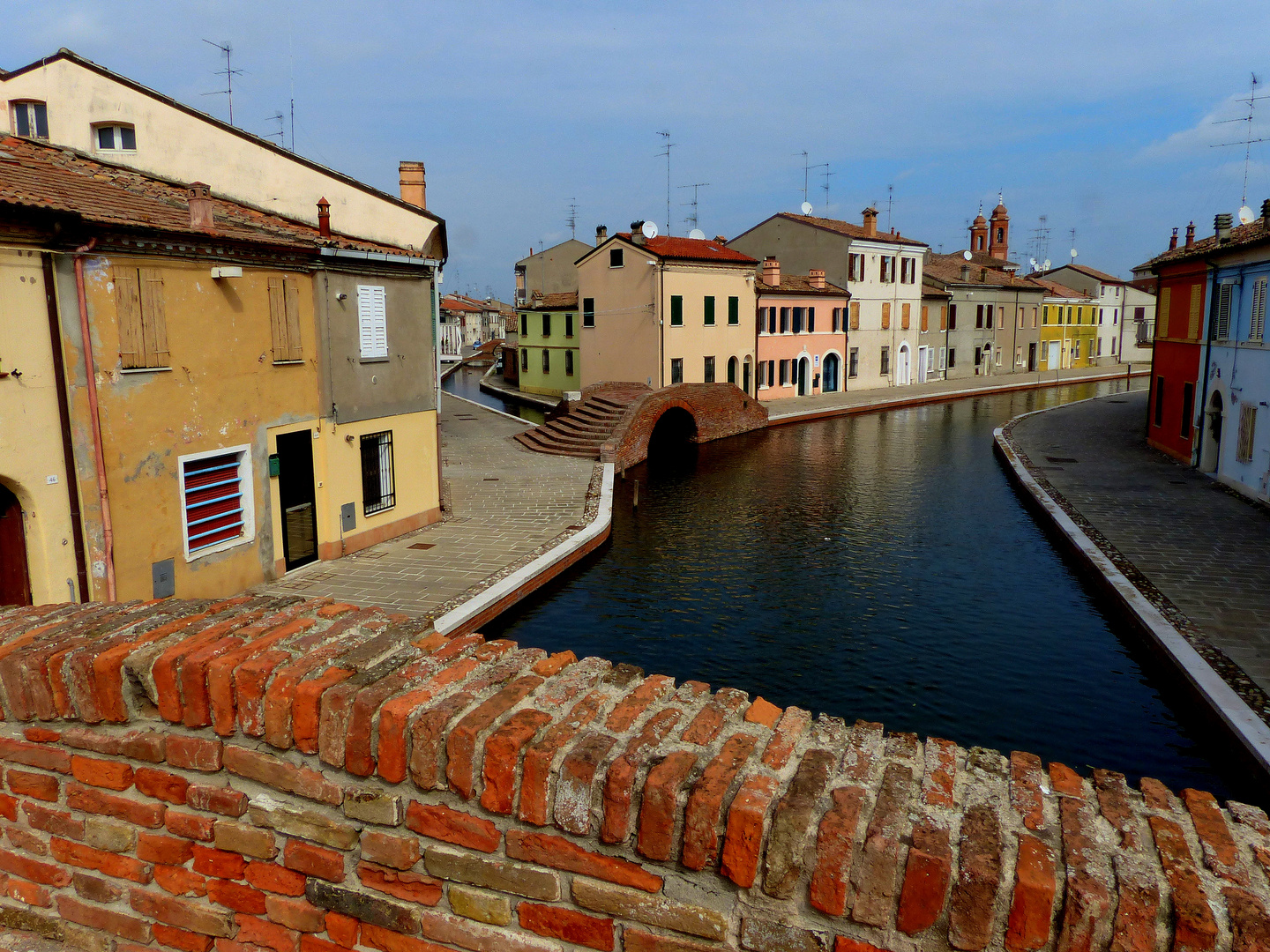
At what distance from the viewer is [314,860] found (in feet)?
10.4

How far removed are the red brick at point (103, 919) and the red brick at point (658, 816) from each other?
2.10 m

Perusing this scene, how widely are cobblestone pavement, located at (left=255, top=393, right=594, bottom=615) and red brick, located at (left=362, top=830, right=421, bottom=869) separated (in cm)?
1109

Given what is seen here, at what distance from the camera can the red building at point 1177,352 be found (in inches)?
1108

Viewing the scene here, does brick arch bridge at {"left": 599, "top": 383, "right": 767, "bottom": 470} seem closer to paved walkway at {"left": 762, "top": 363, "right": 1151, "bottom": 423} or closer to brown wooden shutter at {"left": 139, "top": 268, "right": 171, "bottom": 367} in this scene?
paved walkway at {"left": 762, "top": 363, "right": 1151, "bottom": 423}

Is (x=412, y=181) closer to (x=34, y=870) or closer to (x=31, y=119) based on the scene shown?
(x=31, y=119)

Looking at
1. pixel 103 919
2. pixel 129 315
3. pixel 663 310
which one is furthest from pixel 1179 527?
pixel 663 310

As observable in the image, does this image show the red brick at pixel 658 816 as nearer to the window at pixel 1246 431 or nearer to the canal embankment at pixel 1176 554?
the canal embankment at pixel 1176 554

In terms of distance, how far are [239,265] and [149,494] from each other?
403 cm

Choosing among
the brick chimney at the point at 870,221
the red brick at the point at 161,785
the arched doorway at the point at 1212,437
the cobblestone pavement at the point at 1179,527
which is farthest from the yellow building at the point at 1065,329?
the red brick at the point at 161,785

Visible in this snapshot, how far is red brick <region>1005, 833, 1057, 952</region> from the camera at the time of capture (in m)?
2.48

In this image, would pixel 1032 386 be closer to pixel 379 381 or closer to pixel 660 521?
pixel 660 521

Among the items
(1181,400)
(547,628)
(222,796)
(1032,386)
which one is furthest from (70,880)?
(1032,386)

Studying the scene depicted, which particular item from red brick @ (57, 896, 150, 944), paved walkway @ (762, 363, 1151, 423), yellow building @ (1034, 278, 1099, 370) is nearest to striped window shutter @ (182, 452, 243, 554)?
red brick @ (57, 896, 150, 944)

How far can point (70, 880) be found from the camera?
3486 mm
